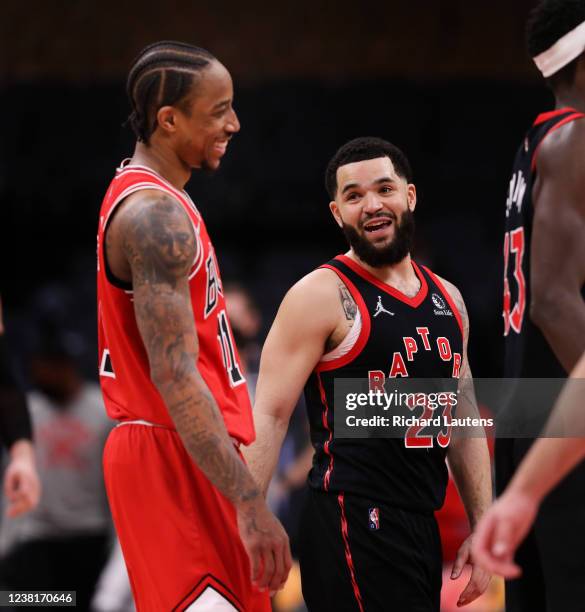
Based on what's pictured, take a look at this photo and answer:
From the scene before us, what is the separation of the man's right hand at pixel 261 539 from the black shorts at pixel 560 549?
98cm

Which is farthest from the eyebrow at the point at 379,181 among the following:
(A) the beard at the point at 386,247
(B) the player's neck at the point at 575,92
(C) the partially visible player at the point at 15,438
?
(C) the partially visible player at the point at 15,438

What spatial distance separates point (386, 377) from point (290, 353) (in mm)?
340

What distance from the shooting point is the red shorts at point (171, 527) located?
3264mm

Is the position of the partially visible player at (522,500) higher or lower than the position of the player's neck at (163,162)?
lower

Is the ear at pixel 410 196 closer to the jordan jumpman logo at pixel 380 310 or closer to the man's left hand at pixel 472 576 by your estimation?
the jordan jumpman logo at pixel 380 310

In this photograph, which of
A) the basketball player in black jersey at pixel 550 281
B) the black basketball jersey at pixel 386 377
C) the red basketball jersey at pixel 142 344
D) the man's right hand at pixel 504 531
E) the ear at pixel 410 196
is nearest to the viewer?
the man's right hand at pixel 504 531

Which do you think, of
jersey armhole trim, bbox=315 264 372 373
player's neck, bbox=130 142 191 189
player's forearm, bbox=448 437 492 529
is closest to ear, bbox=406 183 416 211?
jersey armhole trim, bbox=315 264 372 373

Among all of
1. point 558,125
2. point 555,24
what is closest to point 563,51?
point 555,24

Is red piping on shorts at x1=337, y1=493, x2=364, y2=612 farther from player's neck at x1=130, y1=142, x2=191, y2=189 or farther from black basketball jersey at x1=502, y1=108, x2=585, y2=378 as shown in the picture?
player's neck at x1=130, y1=142, x2=191, y2=189

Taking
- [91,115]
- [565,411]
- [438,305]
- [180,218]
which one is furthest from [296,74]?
[565,411]

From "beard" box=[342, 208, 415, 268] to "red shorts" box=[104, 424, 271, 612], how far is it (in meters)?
1.06

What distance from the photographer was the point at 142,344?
3344mm

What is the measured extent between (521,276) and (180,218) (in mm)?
1306

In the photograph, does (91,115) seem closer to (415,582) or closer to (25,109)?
(25,109)
